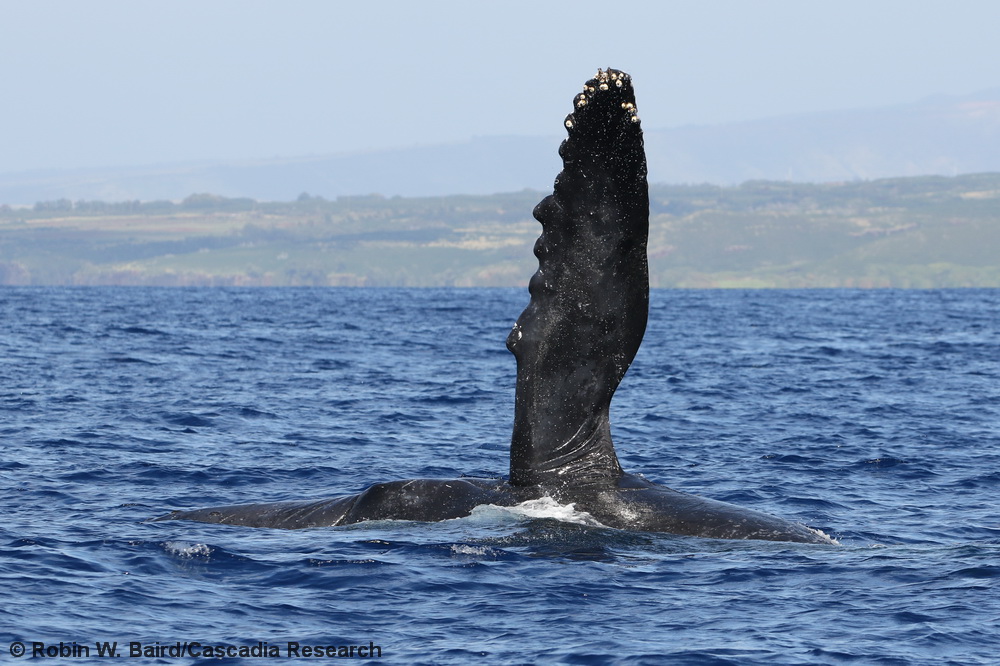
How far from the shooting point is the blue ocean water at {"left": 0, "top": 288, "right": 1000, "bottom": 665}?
29.0ft

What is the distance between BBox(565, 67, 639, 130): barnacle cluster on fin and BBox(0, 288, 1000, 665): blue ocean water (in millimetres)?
3153

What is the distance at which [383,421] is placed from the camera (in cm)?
2142

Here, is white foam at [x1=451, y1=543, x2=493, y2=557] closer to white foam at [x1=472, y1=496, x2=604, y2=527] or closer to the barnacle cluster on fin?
white foam at [x1=472, y1=496, x2=604, y2=527]

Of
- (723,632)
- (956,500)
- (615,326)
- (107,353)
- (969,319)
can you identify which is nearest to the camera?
(723,632)

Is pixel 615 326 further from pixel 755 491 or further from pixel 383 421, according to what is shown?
pixel 383 421

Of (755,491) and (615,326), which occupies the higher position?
(615,326)

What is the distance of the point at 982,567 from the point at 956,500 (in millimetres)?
4197

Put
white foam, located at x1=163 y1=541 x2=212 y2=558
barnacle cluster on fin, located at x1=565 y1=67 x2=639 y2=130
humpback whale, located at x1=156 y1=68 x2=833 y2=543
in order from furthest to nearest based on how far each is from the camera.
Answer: white foam, located at x1=163 y1=541 x2=212 y2=558
humpback whale, located at x1=156 y1=68 x2=833 y2=543
barnacle cluster on fin, located at x1=565 y1=67 x2=639 y2=130

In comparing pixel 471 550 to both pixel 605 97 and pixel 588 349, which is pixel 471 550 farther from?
pixel 605 97

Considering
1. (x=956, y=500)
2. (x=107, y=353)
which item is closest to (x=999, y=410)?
(x=956, y=500)

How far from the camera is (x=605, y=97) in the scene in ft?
32.4

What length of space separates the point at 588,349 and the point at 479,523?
5.85 feet

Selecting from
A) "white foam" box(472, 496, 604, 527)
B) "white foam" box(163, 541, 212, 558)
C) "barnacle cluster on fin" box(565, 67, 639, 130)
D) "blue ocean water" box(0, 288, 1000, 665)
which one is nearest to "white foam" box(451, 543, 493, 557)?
"blue ocean water" box(0, 288, 1000, 665)

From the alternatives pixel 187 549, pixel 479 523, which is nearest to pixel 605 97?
pixel 479 523
